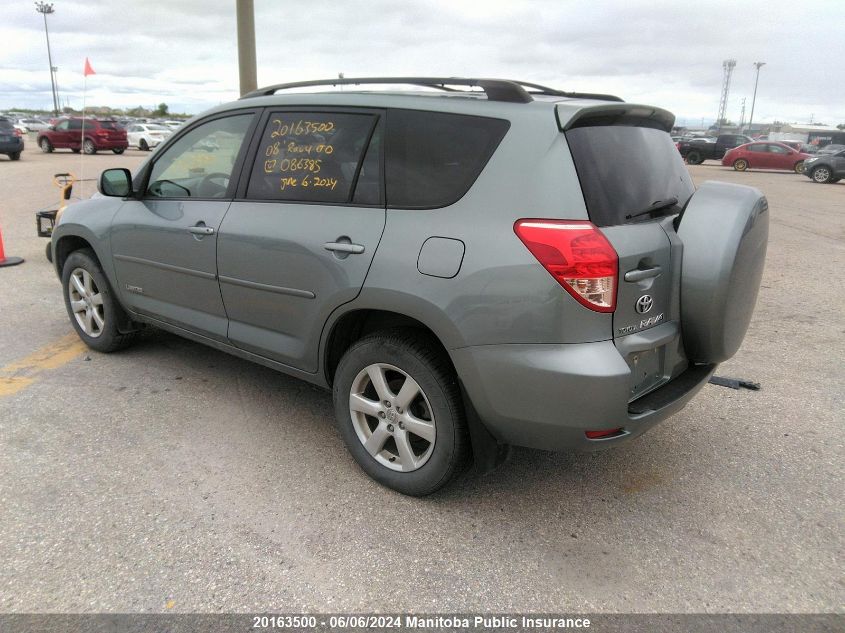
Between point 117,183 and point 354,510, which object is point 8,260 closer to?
point 117,183

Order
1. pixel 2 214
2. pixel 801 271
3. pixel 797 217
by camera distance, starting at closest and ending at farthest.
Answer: pixel 801 271, pixel 2 214, pixel 797 217

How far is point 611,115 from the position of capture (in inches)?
106

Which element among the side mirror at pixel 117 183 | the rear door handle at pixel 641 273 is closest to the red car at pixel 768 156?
the side mirror at pixel 117 183

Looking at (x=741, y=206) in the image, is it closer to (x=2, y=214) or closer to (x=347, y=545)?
(x=347, y=545)

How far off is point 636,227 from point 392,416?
4.35 feet

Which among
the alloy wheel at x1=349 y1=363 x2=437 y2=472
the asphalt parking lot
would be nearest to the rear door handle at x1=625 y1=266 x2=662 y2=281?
the alloy wheel at x1=349 y1=363 x2=437 y2=472

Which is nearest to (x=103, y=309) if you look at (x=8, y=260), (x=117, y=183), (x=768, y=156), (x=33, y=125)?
(x=117, y=183)

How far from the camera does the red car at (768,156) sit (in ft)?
93.2

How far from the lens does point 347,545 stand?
258 cm

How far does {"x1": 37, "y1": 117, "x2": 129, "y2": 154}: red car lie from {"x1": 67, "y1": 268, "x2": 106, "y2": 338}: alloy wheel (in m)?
26.0

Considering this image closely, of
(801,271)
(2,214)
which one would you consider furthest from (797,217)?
(2,214)

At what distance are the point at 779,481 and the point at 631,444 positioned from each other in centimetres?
71

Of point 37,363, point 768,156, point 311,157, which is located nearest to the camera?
point 311,157

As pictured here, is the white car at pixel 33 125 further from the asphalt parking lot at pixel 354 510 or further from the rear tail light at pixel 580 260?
the rear tail light at pixel 580 260
